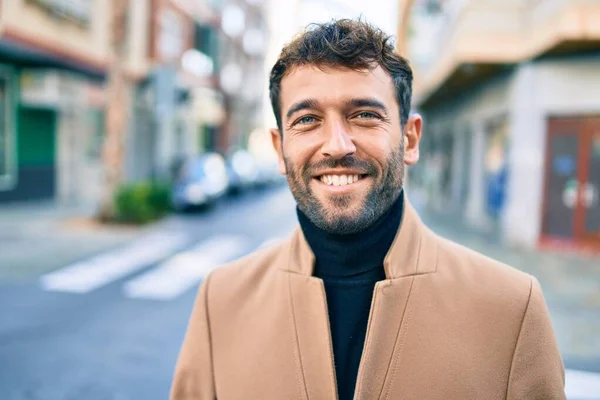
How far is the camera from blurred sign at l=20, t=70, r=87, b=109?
18062 mm

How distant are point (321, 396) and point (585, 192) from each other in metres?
12.1

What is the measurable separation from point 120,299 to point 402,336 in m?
6.67

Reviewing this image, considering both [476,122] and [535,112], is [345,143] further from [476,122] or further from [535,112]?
[476,122]

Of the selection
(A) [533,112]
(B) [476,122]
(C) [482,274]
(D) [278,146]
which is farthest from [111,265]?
(B) [476,122]

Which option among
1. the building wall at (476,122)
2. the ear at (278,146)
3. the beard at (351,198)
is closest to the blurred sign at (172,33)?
the building wall at (476,122)

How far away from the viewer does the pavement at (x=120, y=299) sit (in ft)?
17.1

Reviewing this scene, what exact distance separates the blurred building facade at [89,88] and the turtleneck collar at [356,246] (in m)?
13.4

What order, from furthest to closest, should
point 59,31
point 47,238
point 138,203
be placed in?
point 59,31, point 138,203, point 47,238

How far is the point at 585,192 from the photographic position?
484 inches

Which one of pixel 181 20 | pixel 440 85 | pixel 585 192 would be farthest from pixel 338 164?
pixel 181 20

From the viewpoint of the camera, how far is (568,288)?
28.4ft

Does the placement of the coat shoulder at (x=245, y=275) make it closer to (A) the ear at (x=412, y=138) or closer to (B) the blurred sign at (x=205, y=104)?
(A) the ear at (x=412, y=138)

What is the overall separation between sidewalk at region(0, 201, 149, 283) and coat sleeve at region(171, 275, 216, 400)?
7.83 meters

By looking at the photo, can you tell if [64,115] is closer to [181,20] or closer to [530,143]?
[181,20]
